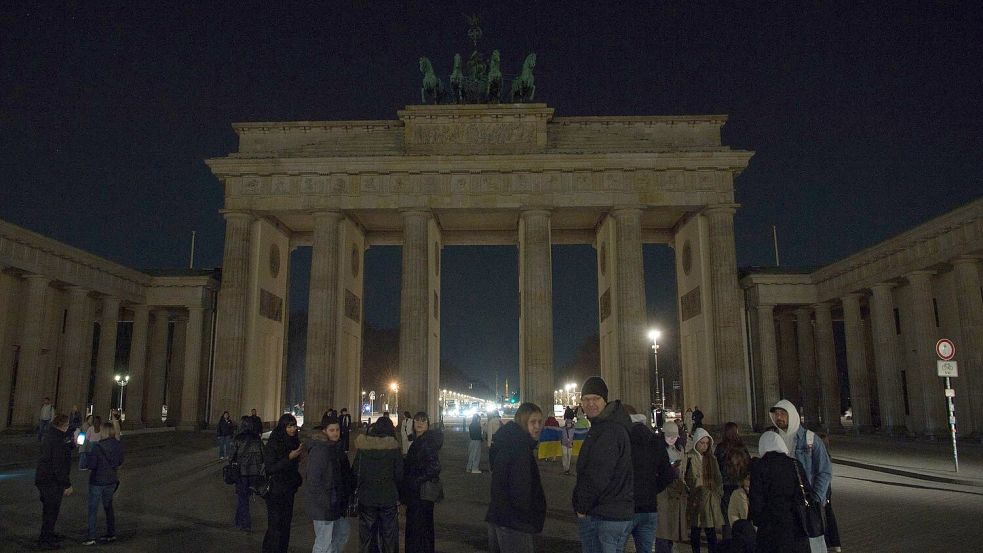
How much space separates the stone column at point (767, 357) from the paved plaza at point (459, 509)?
14916 mm

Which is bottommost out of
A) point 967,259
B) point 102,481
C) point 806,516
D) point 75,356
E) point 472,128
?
point 102,481

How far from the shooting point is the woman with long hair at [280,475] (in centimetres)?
823

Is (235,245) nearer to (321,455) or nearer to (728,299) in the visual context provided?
(728,299)

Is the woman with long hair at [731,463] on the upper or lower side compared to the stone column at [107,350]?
lower

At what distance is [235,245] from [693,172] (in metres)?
24.9

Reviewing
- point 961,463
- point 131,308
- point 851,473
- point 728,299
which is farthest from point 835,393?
point 131,308

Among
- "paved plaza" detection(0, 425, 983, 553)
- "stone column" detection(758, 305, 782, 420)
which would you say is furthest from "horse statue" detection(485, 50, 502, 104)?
"paved plaza" detection(0, 425, 983, 553)

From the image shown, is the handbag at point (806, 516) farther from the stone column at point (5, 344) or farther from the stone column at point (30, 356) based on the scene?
the stone column at point (30, 356)

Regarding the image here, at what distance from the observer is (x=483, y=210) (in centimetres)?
3728

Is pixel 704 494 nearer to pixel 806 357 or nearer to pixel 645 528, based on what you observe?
pixel 645 528

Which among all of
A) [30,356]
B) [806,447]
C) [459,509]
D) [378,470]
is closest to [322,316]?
[30,356]

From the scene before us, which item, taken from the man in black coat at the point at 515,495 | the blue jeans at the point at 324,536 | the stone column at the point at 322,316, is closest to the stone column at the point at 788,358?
the stone column at the point at 322,316

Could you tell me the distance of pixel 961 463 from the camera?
757 inches

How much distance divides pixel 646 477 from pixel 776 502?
134 centimetres
